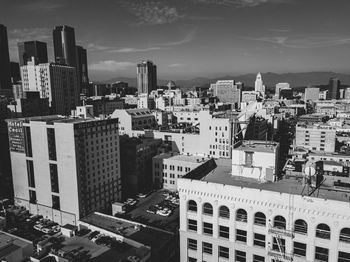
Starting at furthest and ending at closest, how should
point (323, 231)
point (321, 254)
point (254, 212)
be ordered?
point (254, 212)
point (321, 254)
point (323, 231)

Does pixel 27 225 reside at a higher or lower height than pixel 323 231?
lower

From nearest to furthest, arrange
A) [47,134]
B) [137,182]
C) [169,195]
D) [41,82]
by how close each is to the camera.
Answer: [47,134] < [169,195] < [137,182] < [41,82]

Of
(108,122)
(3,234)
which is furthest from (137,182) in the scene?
(3,234)

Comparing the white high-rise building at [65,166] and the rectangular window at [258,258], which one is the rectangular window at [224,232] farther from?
the white high-rise building at [65,166]

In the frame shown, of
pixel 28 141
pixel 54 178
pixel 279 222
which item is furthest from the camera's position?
pixel 28 141

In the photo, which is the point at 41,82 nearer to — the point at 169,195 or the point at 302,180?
the point at 169,195

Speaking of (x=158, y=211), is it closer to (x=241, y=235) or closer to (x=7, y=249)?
(x=7, y=249)

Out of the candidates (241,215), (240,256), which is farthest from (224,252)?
(241,215)
